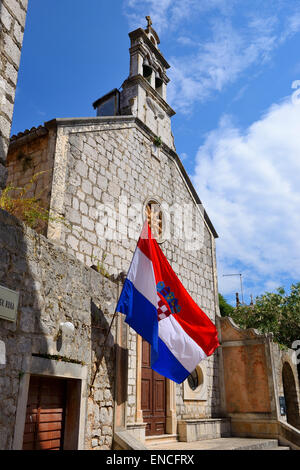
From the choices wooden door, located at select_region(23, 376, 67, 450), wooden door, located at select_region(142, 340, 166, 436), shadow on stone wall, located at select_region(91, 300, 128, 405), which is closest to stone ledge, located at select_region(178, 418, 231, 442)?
wooden door, located at select_region(142, 340, 166, 436)

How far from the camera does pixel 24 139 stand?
7.89 m

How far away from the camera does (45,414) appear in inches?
176

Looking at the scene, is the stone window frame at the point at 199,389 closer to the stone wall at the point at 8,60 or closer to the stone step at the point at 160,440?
the stone step at the point at 160,440

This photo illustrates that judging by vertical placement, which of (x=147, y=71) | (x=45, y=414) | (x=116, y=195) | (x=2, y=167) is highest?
(x=147, y=71)

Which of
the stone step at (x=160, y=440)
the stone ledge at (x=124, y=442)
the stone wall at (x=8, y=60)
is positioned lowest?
the stone step at (x=160, y=440)

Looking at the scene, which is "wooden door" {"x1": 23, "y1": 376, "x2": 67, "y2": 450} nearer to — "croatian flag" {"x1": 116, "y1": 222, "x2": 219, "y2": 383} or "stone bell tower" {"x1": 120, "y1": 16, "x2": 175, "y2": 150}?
"croatian flag" {"x1": 116, "y1": 222, "x2": 219, "y2": 383}

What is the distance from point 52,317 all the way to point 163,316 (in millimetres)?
2049

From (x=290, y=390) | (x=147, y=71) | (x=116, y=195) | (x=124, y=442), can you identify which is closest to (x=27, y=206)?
(x=124, y=442)

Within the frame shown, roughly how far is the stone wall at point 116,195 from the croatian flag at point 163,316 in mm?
1291

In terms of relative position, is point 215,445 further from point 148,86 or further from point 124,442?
point 148,86

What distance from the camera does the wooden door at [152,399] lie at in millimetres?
8070

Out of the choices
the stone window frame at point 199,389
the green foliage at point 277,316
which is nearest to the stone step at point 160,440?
the stone window frame at point 199,389
